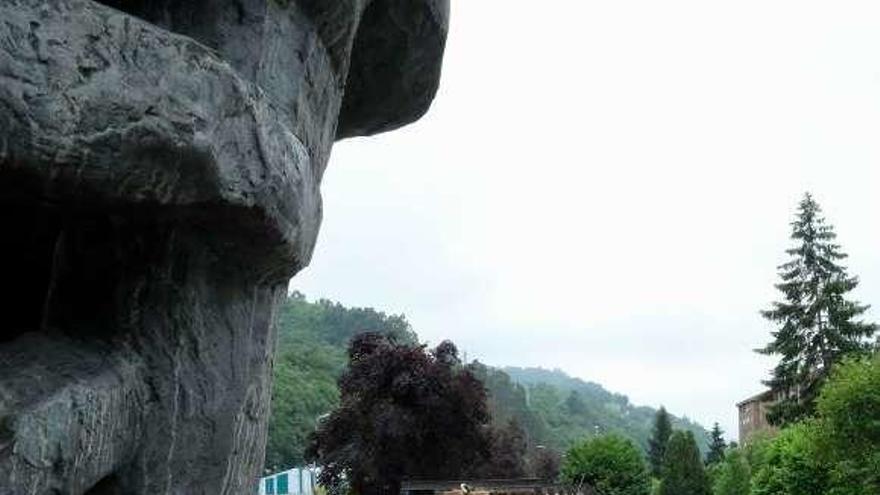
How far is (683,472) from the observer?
47.6 meters

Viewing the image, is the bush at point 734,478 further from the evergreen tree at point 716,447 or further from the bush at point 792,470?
the evergreen tree at point 716,447

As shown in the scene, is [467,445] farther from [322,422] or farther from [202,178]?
[202,178]

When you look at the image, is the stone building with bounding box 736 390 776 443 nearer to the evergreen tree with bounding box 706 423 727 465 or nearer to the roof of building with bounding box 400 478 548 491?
the evergreen tree with bounding box 706 423 727 465

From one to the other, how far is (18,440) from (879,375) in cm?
2259

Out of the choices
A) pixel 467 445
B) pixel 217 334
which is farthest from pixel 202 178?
pixel 467 445

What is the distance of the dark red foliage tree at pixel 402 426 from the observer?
22.6 metres

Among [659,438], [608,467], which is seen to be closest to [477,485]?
[608,467]

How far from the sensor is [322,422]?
2472 centimetres

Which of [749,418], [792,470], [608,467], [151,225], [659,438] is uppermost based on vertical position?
[749,418]

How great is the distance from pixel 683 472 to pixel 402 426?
2868 cm

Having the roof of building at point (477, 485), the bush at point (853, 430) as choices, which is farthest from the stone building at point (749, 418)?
the roof of building at point (477, 485)

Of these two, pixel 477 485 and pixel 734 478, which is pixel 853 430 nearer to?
pixel 477 485

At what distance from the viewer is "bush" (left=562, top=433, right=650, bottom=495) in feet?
119

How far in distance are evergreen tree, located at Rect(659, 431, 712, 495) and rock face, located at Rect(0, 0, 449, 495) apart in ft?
155
